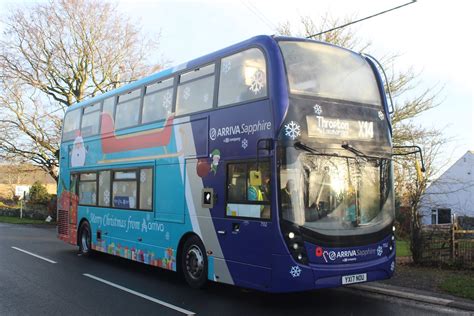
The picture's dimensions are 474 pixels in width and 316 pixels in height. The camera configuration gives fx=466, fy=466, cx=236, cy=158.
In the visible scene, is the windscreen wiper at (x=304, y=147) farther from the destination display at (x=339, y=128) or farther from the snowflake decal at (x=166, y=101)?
the snowflake decal at (x=166, y=101)

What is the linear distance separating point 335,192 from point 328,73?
76.9 inches

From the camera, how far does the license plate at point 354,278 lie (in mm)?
6891

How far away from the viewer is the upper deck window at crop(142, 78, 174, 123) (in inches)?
381

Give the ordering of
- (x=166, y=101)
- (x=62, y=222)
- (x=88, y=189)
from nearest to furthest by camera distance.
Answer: (x=166, y=101) < (x=88, y=189) < (x=62, y=222)

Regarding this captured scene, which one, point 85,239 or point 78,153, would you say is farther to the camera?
point 78,153

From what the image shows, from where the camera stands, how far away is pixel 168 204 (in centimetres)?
937

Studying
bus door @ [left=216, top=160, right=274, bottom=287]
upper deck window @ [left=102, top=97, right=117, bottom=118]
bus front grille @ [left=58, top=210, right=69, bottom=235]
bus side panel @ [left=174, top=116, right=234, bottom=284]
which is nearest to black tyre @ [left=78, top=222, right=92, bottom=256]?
bus front grille @ [left=58, top=210, right=69, bottom=235]

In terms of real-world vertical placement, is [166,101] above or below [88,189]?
above

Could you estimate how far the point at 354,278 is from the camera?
699cm

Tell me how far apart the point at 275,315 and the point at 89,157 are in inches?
317

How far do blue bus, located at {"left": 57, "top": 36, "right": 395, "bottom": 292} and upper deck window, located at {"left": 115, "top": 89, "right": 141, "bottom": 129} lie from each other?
3.02ft

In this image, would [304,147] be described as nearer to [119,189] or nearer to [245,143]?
[245,143]

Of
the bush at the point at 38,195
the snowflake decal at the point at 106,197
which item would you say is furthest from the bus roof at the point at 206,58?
the bush at the point at 38,195

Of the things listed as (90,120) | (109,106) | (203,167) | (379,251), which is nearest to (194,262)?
(203,167)
